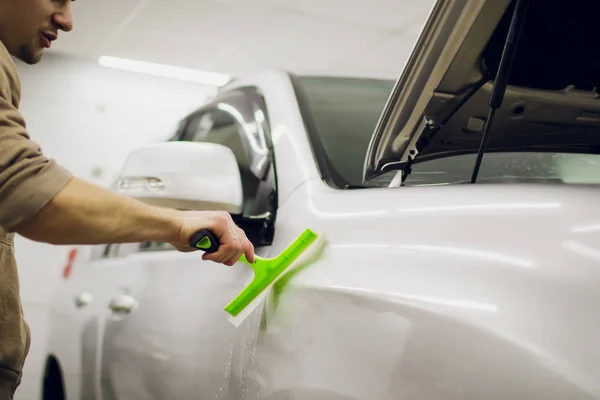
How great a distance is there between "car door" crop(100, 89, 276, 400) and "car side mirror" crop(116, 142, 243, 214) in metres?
0.06

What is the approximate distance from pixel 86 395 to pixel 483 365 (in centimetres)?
168

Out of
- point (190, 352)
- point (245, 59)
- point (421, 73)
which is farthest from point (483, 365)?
point (245, 59)

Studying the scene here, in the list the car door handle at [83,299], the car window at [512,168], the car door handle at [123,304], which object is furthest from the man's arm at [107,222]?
the car door handle at [83,299]

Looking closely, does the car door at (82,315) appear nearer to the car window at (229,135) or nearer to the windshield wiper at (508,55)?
the car window at (229,135)

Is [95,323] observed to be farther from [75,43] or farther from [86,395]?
[75,43]

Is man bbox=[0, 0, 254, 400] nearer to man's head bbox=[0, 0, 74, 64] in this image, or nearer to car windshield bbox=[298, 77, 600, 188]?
man's head bbox=[0, 0, 74, 64]

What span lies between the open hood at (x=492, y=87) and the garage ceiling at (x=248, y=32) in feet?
11.1

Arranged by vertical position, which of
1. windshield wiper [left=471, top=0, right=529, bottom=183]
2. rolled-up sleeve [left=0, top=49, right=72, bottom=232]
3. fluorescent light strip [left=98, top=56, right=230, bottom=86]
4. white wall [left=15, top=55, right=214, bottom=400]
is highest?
windshield wiper [left=471, top=0, right=529, bottom=183]

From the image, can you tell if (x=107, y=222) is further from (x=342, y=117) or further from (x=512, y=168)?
(x=342, y=117)

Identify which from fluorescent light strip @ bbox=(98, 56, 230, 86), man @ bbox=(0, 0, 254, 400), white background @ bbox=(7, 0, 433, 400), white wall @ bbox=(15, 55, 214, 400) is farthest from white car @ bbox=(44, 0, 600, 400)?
fluorescent light strip @ bbox=(98, 56, 230, 86)

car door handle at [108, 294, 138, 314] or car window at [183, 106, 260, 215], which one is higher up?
car window at [183, 106, 260, 215]

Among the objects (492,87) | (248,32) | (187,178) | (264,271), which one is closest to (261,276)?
(264,271)

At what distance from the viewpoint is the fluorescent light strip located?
6695mm

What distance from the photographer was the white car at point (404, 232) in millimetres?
727
